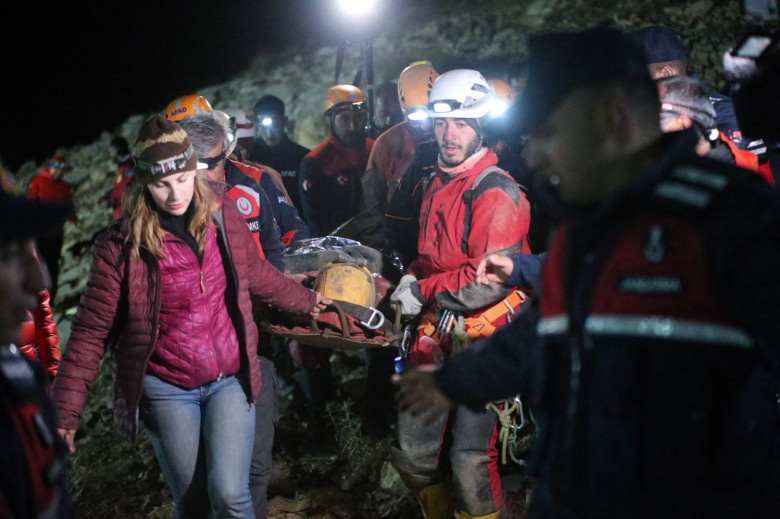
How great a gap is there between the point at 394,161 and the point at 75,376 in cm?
408

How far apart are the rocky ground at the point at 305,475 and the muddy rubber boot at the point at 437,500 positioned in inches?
28.5

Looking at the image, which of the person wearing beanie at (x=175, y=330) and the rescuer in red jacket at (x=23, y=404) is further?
the person wearing beanie at (x=175, y=330)

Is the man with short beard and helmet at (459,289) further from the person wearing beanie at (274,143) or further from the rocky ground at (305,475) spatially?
the person wearing beanie at (274,143)

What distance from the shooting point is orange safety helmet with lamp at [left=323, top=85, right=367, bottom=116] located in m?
8.15

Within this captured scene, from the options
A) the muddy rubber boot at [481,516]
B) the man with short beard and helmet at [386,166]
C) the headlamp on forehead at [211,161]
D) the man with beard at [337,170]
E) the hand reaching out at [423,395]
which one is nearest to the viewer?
the hand reaching out at [423,395]

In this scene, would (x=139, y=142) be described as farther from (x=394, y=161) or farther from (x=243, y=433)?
(x=394, y=161)

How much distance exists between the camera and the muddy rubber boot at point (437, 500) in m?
4.66

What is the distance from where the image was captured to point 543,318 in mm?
2107

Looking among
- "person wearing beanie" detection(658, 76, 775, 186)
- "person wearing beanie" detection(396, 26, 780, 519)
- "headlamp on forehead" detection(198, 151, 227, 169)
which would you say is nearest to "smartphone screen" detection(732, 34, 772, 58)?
"person wearing beanie" detection(396, 26, 780, 519)

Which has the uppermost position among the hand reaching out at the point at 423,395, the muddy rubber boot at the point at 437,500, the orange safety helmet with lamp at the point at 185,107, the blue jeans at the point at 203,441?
the orange safety helmet with lamp at the point at 185,107

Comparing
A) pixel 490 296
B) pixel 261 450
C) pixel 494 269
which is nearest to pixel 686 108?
pixel 494 269

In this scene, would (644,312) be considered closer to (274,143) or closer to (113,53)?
(274,143)

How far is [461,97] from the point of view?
473 cm

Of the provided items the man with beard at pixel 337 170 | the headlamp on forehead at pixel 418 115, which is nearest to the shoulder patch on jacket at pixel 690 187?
the headlamp on forehead at pixel 418 115
